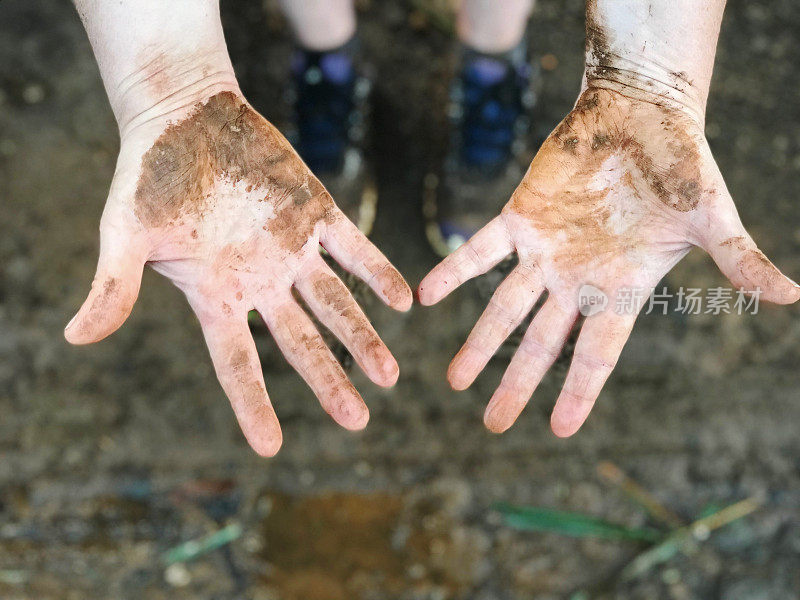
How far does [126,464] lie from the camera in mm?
1953

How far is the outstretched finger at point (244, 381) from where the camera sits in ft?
4.56

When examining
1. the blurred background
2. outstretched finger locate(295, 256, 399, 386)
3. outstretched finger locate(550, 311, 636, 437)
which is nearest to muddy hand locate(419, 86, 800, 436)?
outstretched finger locate(550, 311, 636, 437)

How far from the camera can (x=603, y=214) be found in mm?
1482

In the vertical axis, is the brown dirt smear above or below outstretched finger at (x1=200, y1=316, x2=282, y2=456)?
above

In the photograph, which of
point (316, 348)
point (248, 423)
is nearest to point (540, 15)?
point (316, 348)

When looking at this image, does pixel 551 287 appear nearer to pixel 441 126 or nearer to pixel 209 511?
pixel 441 126

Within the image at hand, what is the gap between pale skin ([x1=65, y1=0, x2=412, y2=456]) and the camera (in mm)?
1403

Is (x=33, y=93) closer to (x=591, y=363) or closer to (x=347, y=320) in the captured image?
(x=347, y=320)

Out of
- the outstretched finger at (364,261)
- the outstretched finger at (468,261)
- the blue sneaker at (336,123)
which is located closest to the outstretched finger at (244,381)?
the outstretched finger at (364,261)

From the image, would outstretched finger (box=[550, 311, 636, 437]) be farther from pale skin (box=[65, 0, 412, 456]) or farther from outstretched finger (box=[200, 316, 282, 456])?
outstretched finger (box=[200, 316, 282, 456])

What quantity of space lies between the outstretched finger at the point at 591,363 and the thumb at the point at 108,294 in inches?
36.2

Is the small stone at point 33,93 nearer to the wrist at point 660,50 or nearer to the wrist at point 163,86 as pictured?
the wrist at point 163,86

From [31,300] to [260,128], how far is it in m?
1.06

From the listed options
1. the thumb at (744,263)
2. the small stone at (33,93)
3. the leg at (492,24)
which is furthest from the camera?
the small stone at (33,93)
